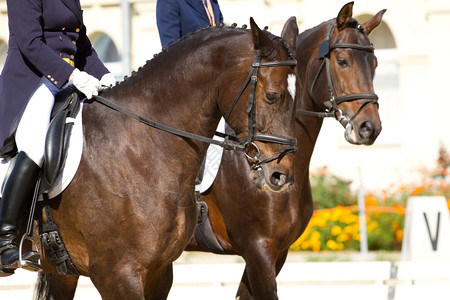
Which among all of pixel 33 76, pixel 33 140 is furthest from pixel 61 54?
pixel 33 140

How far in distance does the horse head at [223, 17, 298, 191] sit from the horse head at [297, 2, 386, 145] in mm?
1453

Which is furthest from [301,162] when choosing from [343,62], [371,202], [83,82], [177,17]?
[371,202]

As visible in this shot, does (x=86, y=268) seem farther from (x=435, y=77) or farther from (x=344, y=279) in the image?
(x=435, y=77)

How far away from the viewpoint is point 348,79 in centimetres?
562

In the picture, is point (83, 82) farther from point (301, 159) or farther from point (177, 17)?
point (301, 159)

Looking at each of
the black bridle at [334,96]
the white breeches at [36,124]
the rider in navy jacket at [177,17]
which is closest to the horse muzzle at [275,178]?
the white breeches at [36,124]

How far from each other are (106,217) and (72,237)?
26cm

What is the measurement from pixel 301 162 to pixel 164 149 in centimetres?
158

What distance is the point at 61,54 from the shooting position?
4.71 m

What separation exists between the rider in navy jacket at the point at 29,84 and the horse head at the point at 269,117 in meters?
0.90

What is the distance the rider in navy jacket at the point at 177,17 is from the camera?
597 centimetres

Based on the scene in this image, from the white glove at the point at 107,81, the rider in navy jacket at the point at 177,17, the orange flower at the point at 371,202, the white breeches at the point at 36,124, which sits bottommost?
the orange flower at the point at 371,202

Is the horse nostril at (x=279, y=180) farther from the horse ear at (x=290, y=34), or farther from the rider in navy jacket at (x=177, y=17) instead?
the rider in navy jacket at (x=177, y=17)

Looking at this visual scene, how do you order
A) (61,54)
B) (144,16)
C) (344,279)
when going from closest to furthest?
(61,54)
(344,279)
(144,16)
